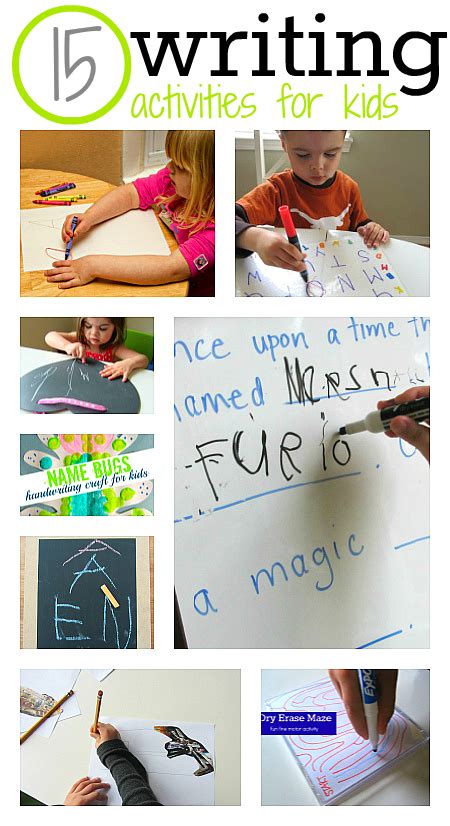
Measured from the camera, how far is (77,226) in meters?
1.09

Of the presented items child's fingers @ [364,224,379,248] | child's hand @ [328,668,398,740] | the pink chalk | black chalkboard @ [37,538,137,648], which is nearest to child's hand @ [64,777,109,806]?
black chalkboard @ [37,538,137,648]

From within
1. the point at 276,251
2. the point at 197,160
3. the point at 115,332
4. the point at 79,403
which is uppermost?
the point at 197,160

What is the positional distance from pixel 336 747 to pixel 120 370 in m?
0.65

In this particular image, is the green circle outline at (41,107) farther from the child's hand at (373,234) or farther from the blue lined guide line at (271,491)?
the blue lined guide line at (271,491)

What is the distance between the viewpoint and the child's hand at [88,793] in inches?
42.5

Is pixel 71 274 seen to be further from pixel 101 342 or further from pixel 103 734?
pixel 103 734

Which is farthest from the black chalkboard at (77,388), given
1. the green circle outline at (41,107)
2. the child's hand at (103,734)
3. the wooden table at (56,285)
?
the child's hand at (103,734)

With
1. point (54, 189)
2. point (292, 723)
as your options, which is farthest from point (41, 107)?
point (292, 723)

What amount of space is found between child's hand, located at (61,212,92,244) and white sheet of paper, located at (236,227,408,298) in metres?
0.25

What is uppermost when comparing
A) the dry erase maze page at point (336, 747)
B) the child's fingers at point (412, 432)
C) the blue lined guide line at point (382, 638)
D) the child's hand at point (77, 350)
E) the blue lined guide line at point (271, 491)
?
the child's hand at point (77, 350)

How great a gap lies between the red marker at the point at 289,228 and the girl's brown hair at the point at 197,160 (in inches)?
4.2

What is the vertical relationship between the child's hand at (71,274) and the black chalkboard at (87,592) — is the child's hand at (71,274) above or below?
above
